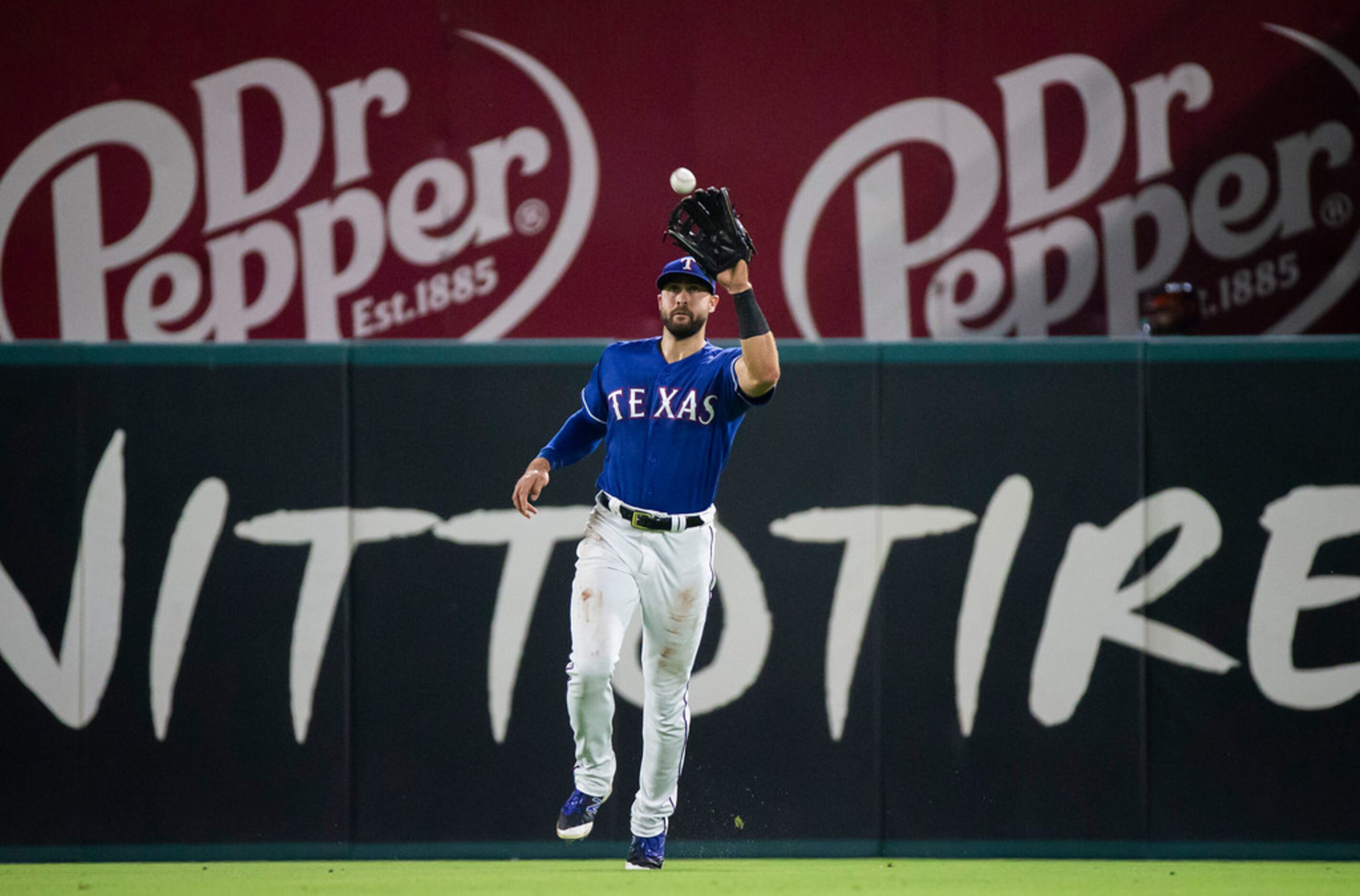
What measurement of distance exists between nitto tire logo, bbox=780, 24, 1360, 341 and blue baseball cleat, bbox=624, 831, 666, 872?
3.40 meters

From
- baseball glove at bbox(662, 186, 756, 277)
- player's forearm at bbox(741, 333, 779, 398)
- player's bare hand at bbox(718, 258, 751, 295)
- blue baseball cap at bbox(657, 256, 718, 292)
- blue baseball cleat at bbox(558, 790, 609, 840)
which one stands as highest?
baseball glove at bbox(662, 186, 756, 277)

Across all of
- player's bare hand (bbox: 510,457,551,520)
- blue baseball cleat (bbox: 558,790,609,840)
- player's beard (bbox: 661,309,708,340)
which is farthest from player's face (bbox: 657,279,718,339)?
blue baseball cleat (bbox: 558,790,609,840)

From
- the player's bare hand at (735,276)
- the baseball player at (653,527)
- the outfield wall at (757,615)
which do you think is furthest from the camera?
the outfield wall at (757,615)

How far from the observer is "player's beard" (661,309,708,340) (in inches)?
204

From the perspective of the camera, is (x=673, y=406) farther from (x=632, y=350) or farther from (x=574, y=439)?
(x=574, y=439)

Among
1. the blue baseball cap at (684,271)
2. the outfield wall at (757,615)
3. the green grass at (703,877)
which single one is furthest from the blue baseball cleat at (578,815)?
the blue baseball cap at (684,271)

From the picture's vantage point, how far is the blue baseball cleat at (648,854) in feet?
17.2

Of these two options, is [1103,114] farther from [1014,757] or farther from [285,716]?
[285,716]

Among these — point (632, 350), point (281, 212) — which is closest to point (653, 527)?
point (632, 350)

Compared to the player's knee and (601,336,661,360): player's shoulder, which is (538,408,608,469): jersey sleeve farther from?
the player's knee

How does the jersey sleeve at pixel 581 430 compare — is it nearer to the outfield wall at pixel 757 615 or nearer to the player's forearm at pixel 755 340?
the outfield wall at pixel 757 615

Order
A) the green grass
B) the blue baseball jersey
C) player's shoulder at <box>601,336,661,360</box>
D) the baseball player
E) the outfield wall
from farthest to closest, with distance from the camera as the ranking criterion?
the outfield wall
player's shoulder at <box>601,336,661,360</box>
the blue baseball jersey
the baseball player
the green grass

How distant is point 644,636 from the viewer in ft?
17.0

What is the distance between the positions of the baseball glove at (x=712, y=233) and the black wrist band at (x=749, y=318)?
0.11m
